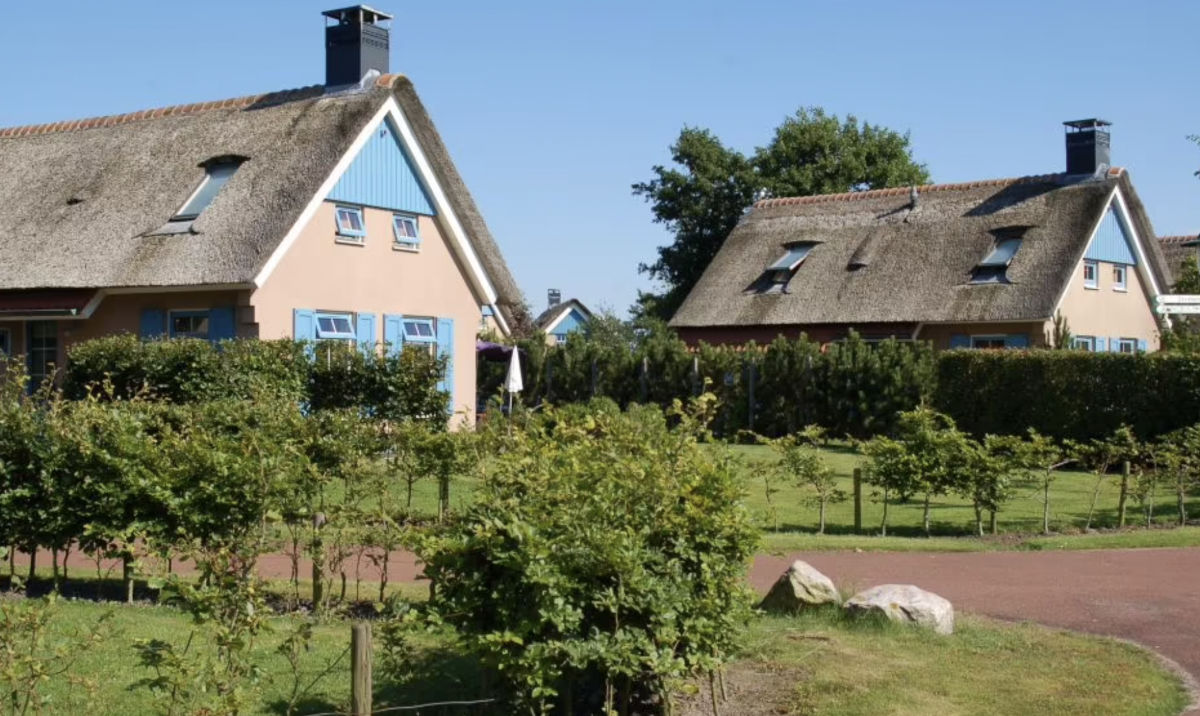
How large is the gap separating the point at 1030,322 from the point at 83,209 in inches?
847

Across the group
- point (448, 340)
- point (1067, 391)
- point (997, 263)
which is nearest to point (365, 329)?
point (448, 340)

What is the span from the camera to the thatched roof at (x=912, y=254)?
111ft

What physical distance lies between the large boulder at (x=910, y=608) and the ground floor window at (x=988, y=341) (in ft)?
83.6

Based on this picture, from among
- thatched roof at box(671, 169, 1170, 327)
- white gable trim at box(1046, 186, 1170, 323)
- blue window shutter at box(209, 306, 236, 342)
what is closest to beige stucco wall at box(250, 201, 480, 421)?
blue window shutter at box(209, 306, 236, 342)

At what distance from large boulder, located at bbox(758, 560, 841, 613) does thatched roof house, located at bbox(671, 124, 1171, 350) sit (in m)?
24.3

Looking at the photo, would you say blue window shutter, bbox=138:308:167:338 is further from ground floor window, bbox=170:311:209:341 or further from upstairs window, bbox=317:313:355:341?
upstairs window, bbox=317:313:355:341

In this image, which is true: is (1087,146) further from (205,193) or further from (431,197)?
(205,193)

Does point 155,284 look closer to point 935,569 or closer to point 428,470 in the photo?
point 428,470

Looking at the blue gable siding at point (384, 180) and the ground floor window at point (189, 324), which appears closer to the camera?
the ground floor window at point (189, 324)

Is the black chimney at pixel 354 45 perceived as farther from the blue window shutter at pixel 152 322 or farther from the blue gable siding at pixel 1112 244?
the blue gable siding at pixel 1112 244

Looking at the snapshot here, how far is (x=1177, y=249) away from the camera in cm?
4759

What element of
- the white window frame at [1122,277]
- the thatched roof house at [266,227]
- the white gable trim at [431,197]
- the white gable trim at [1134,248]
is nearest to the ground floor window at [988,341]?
the white gable trim at [1134,248]

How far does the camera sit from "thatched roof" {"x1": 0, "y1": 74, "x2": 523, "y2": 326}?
74.6 ft

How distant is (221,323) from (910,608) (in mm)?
15981
